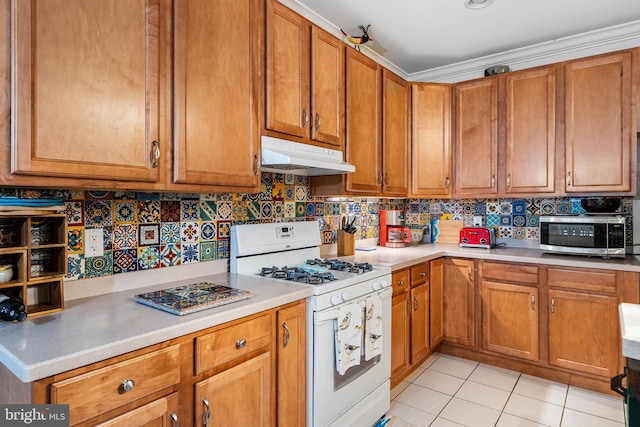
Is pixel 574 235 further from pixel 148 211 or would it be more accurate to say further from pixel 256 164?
pixel 148 211

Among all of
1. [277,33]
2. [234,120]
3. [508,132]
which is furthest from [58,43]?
[508,132]

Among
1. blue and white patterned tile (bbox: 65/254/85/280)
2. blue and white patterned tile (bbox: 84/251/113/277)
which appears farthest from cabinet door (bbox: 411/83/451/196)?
blue and white patterned tile (bbox: 65/254/85/280)

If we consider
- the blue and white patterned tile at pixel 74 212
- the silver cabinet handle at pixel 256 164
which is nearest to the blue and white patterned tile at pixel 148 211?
the blue and white patterned tile at pixel 74 212

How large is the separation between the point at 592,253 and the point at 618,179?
554 mm

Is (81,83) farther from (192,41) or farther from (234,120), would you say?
(234,120)

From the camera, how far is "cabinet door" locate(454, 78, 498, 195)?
10.4 ft

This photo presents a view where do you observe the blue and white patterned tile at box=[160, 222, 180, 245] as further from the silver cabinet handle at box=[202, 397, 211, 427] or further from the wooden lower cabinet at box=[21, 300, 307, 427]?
the silver cabinet handle at box=[202, 397, 211, 427]

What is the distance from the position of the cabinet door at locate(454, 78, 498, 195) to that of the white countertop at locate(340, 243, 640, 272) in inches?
21.1

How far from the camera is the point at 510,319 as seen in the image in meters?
2.86

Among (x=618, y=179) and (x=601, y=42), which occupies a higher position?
(x=601, y=42)

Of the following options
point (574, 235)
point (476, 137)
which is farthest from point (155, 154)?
point (574, 235)

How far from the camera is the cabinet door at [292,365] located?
1604mm

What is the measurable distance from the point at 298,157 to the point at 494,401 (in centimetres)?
206

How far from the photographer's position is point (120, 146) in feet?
4.43
